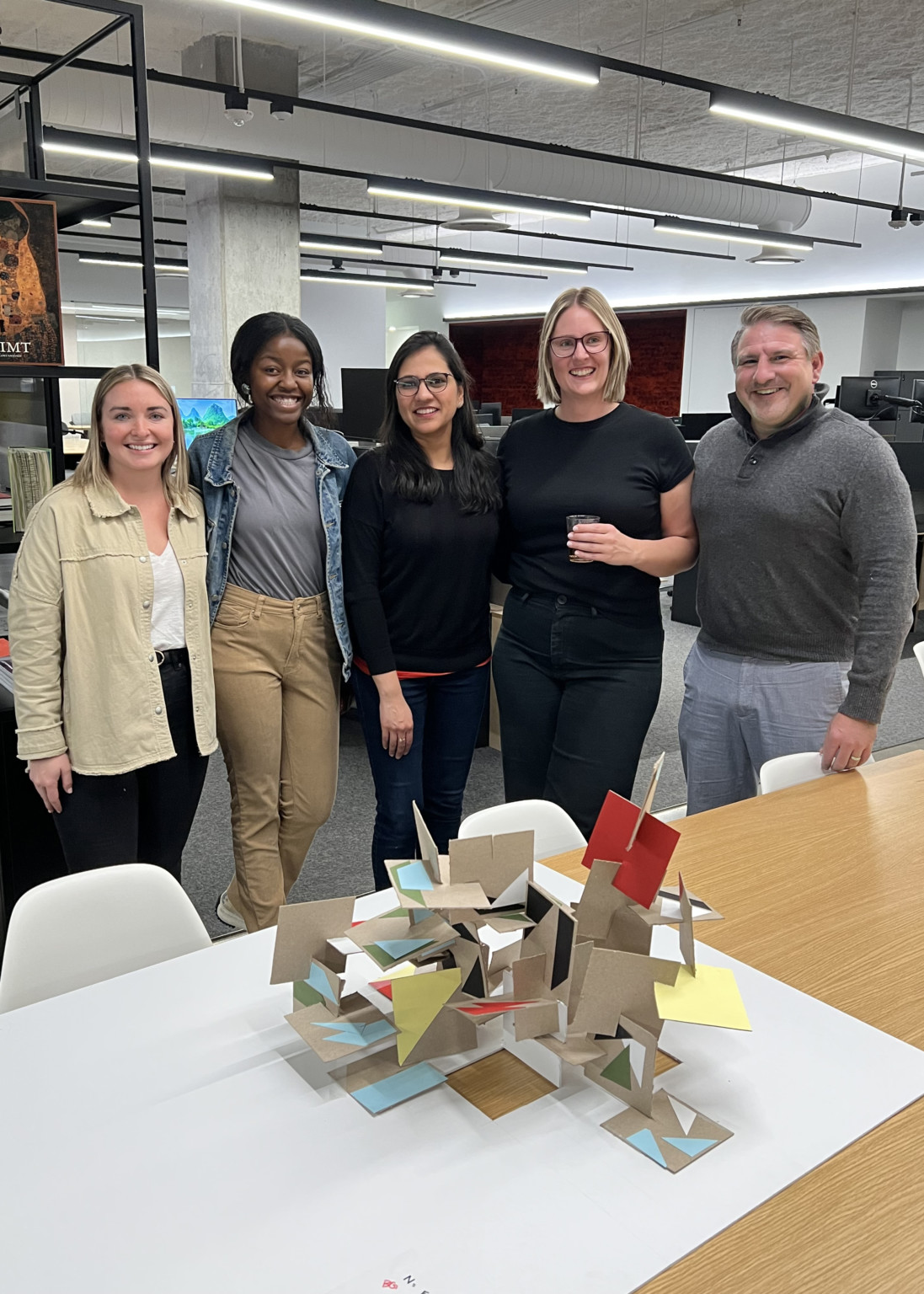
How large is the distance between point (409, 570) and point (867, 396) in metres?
6.67

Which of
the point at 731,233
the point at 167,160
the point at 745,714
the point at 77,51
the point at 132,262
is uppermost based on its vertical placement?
the point at 731,233

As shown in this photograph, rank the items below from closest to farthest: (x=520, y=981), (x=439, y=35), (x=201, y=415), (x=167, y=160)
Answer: (x=520, y=981)
(x=439, y=35)
(x=167, y=160)
(x=201, y=415)

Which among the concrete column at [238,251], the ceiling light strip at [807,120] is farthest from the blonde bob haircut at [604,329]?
the concrete column at [238,251]

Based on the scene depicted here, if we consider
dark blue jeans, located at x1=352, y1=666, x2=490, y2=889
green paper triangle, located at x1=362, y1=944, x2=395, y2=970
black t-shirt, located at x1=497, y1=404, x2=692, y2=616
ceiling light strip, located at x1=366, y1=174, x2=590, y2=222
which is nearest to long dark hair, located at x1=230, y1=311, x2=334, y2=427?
black t-shirt, located at x1=497, y1=404, x2=692, y2=616

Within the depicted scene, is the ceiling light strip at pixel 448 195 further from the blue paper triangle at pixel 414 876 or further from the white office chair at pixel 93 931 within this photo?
the blue paper triangle at pixel 414 876

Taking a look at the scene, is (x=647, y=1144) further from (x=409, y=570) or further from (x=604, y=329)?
(x=604, y=329)

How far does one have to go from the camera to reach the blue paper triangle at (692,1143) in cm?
111

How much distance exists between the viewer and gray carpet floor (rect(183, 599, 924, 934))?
3152 mm

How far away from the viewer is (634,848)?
131 cm

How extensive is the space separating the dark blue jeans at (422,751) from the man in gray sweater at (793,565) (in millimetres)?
556

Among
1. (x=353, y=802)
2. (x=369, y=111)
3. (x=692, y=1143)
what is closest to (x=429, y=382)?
(x=692, y=1143)

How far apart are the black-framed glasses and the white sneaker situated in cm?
146

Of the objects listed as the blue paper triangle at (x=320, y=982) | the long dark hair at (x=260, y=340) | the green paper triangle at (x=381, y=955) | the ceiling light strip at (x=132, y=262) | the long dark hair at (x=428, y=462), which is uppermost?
the ceiling light strip at (x=132, y=262)

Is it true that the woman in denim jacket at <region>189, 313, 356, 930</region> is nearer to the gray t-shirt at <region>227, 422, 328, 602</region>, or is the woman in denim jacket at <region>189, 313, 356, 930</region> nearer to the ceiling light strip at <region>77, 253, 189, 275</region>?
the gray t-shirt at <region>227, 422, 328, 602</region>
